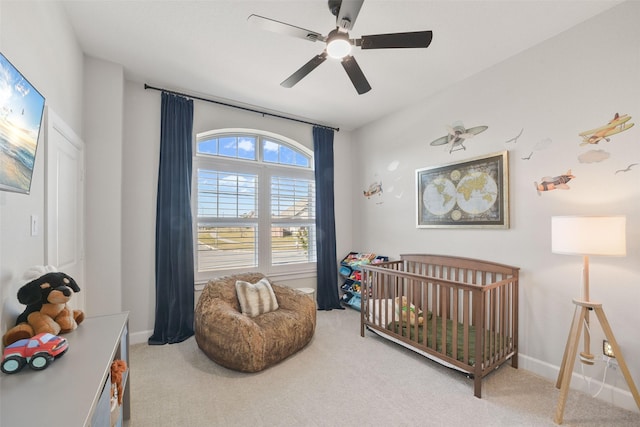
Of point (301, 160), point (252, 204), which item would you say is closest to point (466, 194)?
point (301, 160)

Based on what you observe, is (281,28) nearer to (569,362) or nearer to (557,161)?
(557,161)

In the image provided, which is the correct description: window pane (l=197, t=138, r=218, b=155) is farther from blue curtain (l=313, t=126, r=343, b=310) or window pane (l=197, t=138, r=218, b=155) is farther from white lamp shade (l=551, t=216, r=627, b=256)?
white lamp shade (l=551, t=216, r=627, b=256)

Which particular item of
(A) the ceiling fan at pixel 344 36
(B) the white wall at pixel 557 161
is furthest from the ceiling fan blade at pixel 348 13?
(B) the white wall at pixel 557 161

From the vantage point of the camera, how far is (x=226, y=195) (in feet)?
11.1

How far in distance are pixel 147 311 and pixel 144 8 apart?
8.87 ft

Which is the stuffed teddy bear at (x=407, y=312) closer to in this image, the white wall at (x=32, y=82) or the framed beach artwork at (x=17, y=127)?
the white wall at (x=32, y=82)

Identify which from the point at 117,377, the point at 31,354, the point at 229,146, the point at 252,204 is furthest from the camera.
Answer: the point at 252,204

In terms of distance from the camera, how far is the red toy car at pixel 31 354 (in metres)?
0.99

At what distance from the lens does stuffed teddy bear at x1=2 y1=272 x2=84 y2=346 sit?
47.6 inches

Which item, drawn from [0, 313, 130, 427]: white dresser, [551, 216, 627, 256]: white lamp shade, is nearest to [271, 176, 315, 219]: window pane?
[0, 313, 130, 427]: white dresser

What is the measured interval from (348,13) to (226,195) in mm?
2455

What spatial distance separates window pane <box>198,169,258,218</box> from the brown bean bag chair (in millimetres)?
919

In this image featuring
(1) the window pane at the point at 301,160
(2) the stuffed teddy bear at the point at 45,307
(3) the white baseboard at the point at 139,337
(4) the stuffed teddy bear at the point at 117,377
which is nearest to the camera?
(2) the stuffed teddy bear at the point at 45,307

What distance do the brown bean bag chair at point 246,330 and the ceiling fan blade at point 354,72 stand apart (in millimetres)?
2077
